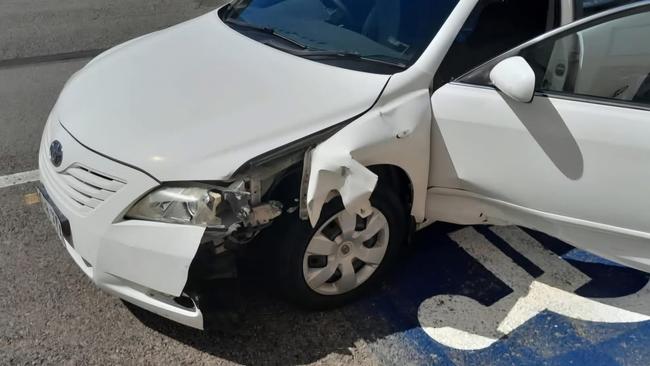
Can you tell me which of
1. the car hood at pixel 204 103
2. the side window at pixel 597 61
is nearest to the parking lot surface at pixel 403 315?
the car hood at pixel 204 103

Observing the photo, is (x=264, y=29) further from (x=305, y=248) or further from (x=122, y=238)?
(x=122, y=238)

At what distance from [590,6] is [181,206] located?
2352 mm

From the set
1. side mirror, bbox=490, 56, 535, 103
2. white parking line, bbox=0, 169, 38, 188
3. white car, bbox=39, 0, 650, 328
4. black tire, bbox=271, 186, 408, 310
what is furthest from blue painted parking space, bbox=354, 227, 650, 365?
white parking line, bbox=0, 169, 38, 188

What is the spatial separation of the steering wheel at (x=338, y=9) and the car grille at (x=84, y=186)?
152cm

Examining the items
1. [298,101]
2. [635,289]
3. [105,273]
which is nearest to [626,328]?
[635,289]

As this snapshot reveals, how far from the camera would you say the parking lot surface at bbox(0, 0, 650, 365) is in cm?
296

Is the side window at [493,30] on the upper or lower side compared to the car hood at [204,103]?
upper

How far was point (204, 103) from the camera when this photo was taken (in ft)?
9.50

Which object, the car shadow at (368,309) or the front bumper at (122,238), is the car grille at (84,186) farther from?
the car shadow at (368,309)

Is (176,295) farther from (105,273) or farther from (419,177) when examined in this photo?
(419,177)

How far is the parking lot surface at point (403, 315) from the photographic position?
296 cm

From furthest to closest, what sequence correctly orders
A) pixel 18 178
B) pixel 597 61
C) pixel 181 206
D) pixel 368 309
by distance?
pixel 18 178, pixel 368 309, pixel 597 61, pixel 181 206

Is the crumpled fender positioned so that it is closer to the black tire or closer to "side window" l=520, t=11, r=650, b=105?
the black tire

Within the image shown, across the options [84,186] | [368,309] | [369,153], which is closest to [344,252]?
[368,309]
